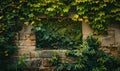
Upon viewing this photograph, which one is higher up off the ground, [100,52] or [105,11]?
[105,11]

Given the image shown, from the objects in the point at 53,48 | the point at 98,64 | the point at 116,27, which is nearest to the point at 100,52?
the point at 98,64

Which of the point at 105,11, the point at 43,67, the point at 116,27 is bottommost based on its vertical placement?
the point at 43,67

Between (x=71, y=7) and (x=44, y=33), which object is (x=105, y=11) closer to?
(x=71, y=7)

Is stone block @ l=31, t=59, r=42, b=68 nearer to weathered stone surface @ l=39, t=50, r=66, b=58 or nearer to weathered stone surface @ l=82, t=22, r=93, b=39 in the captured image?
weathered stone surface @ l=39, t=50, r=66, b=58

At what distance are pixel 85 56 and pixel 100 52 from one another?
399mm

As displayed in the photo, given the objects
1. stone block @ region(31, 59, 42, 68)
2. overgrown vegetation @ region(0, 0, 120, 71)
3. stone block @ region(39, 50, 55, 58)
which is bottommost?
stone block @ region(31, 59, 42, 68)

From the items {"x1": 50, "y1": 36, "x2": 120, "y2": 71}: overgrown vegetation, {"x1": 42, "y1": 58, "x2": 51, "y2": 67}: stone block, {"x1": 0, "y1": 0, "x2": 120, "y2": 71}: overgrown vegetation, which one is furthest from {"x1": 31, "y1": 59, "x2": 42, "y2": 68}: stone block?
{"x1": 0, "y1": 0, "x2": 120, "y2": 71}: overgrown vegetation

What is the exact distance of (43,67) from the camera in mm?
6926

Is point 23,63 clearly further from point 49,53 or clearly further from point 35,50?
point 49,53

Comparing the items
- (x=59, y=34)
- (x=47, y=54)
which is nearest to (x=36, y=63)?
(x=47, y=54)

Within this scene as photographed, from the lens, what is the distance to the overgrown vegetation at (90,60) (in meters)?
6.70

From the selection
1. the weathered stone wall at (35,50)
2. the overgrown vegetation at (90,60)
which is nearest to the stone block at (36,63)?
the weathered stone wall at (35,50)

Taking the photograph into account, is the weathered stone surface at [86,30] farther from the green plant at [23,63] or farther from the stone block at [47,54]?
the green plant at [23,63]

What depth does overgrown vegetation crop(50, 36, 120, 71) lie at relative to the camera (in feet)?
22.0
